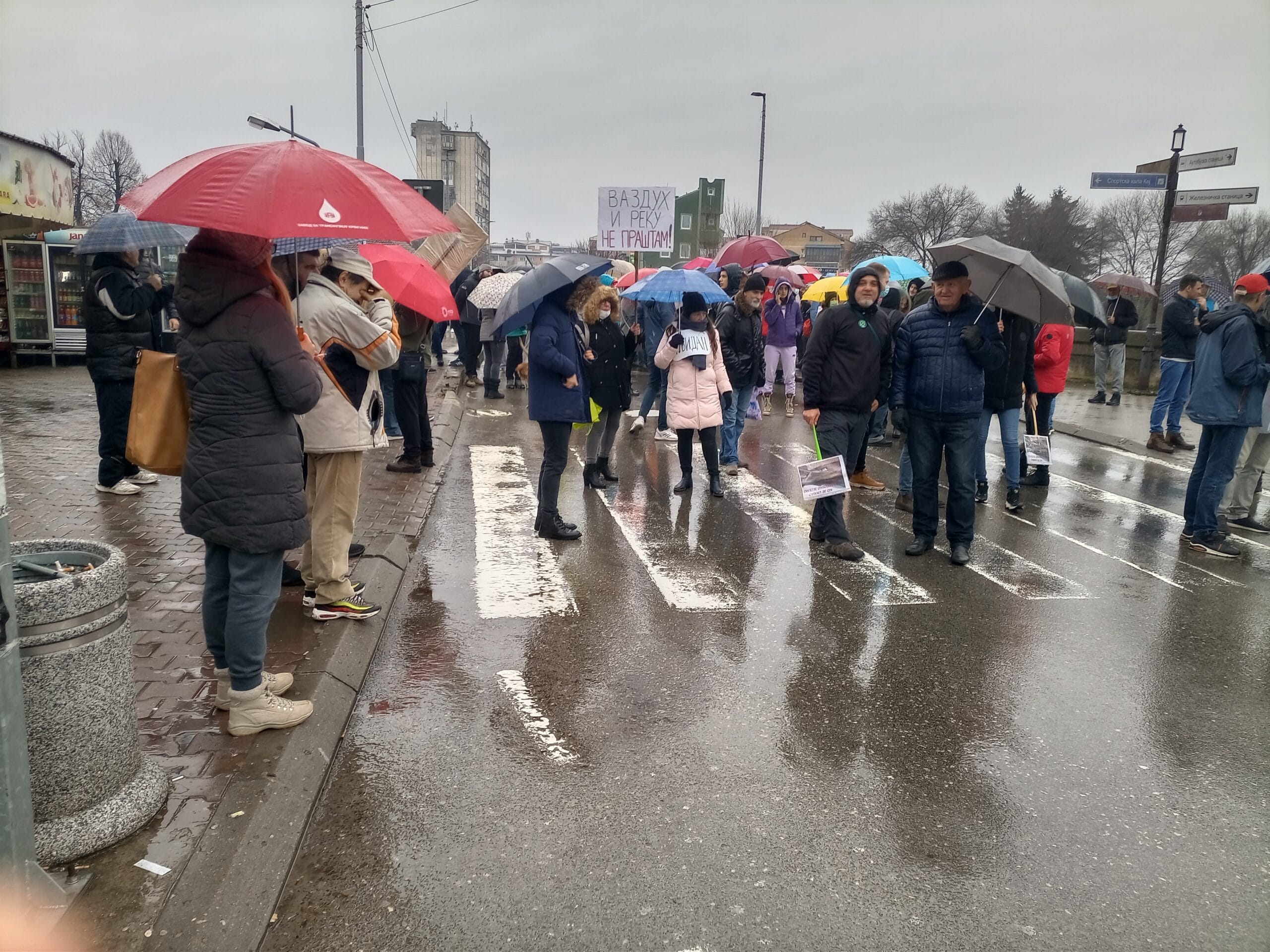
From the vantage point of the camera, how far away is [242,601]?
3580 mm

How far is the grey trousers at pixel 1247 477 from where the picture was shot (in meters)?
7.91

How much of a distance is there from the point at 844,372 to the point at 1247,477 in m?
4.10

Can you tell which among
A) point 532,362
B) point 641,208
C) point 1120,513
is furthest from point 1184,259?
point 532,362

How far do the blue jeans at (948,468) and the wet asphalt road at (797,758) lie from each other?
0.28m

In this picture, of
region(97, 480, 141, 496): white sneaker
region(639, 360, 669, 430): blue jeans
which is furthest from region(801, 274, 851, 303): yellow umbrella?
region(97, 480, 141, 496): white sneaker

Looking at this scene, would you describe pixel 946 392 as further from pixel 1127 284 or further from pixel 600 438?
pixel 1127 284

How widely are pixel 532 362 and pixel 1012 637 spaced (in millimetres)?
3774

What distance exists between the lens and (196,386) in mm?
3410

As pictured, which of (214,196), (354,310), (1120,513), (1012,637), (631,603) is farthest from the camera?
(1120,513)

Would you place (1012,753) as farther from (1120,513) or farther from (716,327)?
(716,327)

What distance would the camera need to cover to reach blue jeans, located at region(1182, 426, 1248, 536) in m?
7.25

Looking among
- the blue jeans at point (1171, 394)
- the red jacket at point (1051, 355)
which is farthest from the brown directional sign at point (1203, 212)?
the red jacket at point (1051, 355)

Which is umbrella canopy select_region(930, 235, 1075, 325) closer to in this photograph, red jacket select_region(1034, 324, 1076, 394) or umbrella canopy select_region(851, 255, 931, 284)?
red jacket select_region(1034, 324, 1076, 394)

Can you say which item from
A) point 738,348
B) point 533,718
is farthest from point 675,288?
point 533,718
